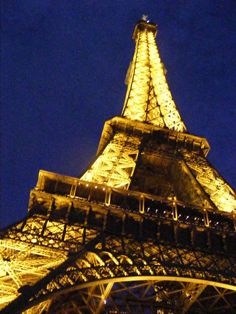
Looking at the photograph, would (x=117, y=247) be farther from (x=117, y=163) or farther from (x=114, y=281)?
(x=117, y=163)

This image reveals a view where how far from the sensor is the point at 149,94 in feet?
109

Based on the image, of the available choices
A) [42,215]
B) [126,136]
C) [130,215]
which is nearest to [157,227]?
[130,215]

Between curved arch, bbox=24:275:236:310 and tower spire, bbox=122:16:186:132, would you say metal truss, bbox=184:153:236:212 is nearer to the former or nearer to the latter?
tower spire, bbox=122:16:186:132

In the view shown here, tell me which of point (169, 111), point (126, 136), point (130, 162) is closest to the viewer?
point (130, 162)

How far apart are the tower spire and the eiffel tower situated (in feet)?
20.5

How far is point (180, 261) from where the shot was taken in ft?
49.9

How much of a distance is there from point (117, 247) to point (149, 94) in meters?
19.5

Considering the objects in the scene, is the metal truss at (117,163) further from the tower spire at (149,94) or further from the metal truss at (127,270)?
the metal truss at (127,270)

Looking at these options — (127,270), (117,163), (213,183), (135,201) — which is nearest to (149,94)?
(117,163)

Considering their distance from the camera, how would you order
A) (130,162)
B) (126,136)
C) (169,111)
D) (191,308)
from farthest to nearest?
(169,111) → (126,136) → (130,162) → (191,308)

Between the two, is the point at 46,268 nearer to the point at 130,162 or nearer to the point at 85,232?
the point at 85,232

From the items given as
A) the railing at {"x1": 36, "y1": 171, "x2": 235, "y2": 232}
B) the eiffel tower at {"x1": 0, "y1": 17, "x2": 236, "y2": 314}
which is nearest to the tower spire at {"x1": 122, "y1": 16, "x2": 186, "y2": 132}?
the eiffel tower at {"x1": 0, "y1": 17, "x2": 236, "y2": 314}

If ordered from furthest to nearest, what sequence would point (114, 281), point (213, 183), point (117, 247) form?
point (213, 183)
point (117, 247)
point (114, 281)

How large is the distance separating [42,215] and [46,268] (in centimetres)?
257
